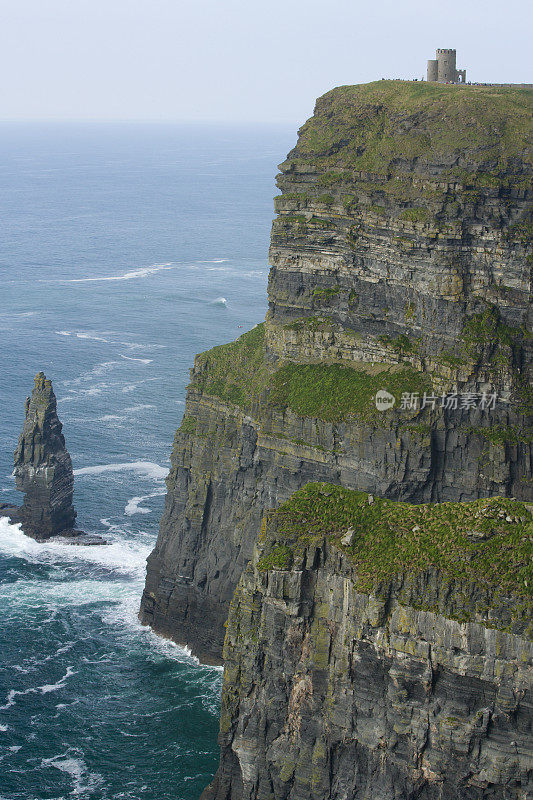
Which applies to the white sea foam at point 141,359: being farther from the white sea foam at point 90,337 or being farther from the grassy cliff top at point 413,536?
the grassy cliff top at point 413,536

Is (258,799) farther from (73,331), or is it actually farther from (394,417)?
(73,331)

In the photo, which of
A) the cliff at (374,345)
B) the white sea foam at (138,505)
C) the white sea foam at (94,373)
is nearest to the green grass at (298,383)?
the cliff at (374,345)

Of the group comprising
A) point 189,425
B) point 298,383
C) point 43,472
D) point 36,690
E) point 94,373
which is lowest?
point 36,690

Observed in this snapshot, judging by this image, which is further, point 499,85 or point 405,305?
point 499,85

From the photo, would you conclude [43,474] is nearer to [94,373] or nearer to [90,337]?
[94,373]

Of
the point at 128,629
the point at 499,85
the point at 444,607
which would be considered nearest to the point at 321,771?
the point at 444,607

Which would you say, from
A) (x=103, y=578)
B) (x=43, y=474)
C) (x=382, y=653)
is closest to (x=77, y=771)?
(x=382, y=653)
